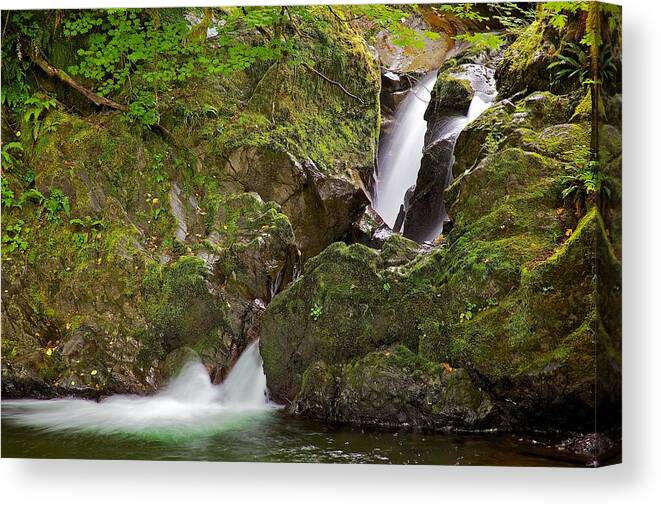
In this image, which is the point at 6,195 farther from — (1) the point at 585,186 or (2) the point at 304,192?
(1) the point at 585,186

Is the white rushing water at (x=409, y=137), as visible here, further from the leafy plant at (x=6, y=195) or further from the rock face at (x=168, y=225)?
the leafy plant at (x=6, y=195)

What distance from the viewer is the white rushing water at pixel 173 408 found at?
5141mm

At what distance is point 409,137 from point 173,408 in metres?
3.38

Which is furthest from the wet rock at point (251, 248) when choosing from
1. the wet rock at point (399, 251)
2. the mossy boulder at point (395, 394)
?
the mossy boulder at point (395, 394)

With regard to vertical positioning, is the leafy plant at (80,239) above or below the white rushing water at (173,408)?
above

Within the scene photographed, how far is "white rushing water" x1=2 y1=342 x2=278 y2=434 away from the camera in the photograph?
514cm

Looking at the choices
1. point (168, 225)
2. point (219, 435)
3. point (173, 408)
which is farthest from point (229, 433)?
point (168, 225)

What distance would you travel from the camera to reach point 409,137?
21.3 feet

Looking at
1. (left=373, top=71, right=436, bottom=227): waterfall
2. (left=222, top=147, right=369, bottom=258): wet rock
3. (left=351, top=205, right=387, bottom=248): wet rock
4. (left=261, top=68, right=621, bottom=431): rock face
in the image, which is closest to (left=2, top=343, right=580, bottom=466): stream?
(left=261, top=68, right=621, bottom=431): rock face

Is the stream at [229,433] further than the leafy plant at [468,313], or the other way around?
the leafy plant at [468,313]

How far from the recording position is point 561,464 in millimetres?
4559

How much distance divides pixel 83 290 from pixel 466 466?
3.42 meters

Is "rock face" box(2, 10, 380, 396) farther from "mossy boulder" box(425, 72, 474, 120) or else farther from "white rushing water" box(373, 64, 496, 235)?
"mossy boulder" box(425, 72, 474, 120)

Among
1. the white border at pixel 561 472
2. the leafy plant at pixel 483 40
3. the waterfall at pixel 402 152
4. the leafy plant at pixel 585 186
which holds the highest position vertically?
the leafy plant at pixel 483 40
